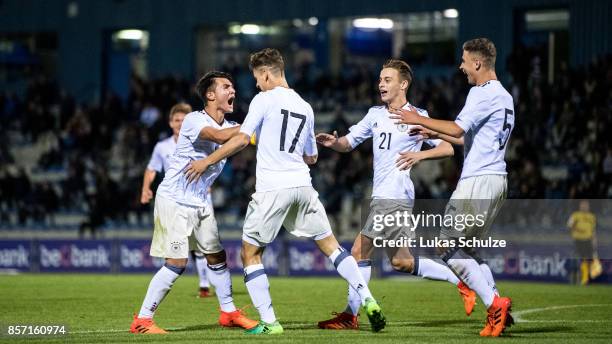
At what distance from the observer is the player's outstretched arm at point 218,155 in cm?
965

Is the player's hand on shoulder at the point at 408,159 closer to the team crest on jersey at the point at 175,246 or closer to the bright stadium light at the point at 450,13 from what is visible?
the team crest on jersey at the point at 175,246

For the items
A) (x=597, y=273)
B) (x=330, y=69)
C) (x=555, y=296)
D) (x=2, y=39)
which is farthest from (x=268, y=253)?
(x=2, y=39)

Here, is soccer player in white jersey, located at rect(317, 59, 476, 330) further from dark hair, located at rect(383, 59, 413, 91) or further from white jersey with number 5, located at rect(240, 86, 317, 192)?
white jersey with number 5, located at rect(240, 86, 317, 192)

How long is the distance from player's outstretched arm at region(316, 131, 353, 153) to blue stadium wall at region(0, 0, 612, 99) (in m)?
19.3

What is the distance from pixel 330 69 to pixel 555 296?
20.5 m

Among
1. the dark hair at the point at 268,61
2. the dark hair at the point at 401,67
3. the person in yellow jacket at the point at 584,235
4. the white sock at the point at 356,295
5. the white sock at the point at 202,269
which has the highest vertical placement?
the dark hair at the point at 268,61

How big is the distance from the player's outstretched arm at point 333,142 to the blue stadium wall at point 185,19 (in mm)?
19349

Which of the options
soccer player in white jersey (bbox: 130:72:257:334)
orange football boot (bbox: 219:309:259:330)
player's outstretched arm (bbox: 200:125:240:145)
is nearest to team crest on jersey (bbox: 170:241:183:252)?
soccer player in white jersey (bbox: 130:72:257:334)

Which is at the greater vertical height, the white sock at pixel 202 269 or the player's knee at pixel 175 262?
the player's knee at pixel 175 262

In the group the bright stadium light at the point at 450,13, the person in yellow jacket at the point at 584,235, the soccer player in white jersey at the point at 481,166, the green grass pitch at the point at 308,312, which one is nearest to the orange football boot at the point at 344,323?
the green grass pitch at the point at 308,312

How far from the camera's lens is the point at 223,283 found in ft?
35.7

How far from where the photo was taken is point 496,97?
390 inches

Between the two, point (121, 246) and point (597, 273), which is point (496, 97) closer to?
point (597, 273)

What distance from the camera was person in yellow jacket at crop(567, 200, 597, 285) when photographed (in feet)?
71.9
